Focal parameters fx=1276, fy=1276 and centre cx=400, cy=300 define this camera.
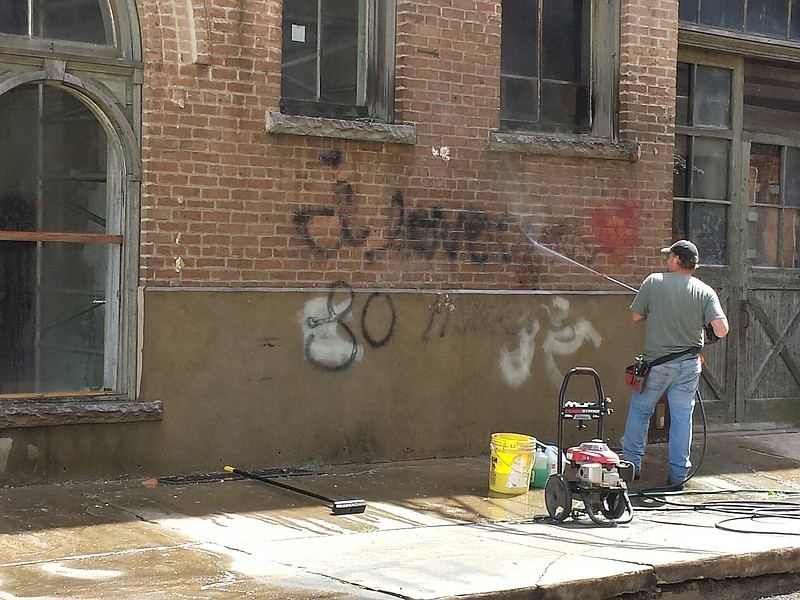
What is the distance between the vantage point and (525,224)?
11.1 meters

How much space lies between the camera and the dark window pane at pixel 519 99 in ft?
37.0

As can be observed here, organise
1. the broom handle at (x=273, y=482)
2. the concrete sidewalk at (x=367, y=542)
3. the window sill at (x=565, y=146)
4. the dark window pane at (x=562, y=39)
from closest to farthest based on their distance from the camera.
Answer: the concrete sidewalk at (x=367, y=542), the broom handle at (x=273, y=482), the window sill at (x=565, y=146), the dark window pane at (x=562, y=39)

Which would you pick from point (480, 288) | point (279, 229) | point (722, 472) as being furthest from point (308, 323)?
point (722, 472)

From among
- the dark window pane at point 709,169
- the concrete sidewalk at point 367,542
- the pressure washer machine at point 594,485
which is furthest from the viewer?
the dark window pane at point 709,169

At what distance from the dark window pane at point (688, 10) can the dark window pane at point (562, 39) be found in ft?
3.63

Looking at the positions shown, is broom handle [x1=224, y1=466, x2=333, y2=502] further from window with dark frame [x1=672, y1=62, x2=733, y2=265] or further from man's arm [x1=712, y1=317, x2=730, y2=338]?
window with dark frame [x1=672, y1=62, x2=733, y2=265]

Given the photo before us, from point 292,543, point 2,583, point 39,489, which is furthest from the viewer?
point 39,489

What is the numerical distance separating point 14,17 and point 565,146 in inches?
188

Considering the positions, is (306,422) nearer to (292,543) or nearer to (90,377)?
(90,377)

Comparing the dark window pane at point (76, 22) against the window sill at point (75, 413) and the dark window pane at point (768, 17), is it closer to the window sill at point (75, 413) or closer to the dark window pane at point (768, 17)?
the window sill at point (75, 413)

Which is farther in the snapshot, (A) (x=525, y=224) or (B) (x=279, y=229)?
(A) (x=525, y=224)

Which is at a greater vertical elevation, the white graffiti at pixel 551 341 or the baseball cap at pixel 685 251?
the baseball cap at pixel 685 251

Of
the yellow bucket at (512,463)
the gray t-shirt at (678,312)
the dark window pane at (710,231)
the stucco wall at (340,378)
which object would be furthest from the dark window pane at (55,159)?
the dark window pane at (710,231)

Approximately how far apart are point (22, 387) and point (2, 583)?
285 cm
